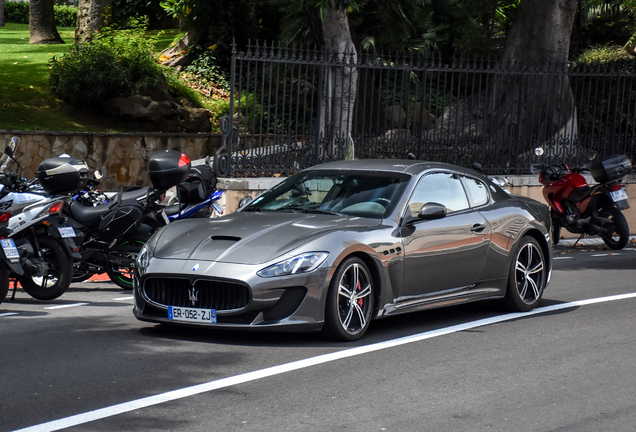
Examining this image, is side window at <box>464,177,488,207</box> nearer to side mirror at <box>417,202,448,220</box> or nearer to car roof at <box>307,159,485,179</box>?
car roof at <box>307,159,485,179</box>

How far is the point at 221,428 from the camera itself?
4.98 metres

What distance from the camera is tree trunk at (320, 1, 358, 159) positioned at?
14680 mm

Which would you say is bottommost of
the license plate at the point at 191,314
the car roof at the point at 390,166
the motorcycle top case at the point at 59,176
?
the license plate at the point at 191,314

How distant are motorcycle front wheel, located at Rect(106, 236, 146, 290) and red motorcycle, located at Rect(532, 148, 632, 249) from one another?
24.1 feet

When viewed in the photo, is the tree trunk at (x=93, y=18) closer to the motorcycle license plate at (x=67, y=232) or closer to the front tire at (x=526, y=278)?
the motorcycle license plate at (x=67, y=232)

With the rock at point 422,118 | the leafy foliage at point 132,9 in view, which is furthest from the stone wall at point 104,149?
the leafy foliage at point 132,9

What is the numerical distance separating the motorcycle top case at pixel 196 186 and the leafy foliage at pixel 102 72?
40.2 ft

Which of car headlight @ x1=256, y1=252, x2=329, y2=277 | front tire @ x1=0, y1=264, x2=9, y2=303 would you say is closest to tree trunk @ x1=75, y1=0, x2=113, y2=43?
front tire @ x1=0, y1=264, x2=9, y2=303

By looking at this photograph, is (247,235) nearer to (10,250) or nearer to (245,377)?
(245,377)

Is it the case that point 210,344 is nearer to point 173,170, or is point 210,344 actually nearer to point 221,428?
point 221,428

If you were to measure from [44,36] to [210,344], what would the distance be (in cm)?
2801

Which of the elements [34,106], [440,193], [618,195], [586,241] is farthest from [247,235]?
[34,106]

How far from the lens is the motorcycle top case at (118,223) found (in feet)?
32.8

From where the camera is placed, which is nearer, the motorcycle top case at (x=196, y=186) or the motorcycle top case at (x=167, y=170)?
the motorcycle top case at (x=167, y=170)
